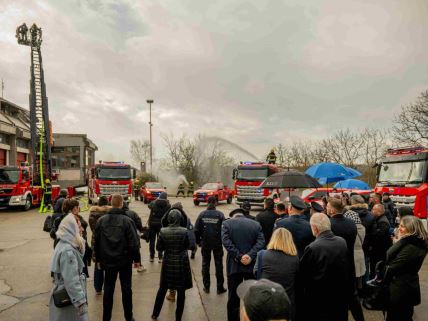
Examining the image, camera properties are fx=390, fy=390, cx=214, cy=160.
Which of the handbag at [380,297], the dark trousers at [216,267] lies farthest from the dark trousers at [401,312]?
the dark trousers at [216,267]

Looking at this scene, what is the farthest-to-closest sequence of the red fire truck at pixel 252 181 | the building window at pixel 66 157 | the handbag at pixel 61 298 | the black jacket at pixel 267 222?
the building window at pixel 66 157
the red fire truck at pixel 252 181
the black jacket at pixel 267 222
the handbag at pixel 61 298

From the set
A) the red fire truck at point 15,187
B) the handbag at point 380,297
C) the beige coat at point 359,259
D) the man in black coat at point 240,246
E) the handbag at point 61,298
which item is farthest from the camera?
the red fire truck at point 15,187

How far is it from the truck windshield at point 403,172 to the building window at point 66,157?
34505mm

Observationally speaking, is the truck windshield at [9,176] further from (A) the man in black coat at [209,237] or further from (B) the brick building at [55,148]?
(A) the man in black coat at [209,237]

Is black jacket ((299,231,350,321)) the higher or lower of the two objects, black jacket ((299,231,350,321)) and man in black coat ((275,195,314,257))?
the lower

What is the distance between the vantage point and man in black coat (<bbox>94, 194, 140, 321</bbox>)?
215 inches

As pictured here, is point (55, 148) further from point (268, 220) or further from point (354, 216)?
point (354, 216)

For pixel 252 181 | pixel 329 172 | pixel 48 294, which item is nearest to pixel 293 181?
pixel 329 172

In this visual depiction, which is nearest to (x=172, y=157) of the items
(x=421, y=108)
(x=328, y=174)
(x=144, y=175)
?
(x=144, y=175)

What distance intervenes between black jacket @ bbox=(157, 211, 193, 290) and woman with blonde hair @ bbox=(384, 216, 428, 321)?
107 inches

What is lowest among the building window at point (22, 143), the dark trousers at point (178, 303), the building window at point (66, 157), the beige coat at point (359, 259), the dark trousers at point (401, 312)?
the dark trousers at point (178, 303)

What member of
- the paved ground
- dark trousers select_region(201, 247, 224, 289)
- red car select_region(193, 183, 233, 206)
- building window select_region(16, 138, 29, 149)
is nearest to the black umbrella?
the paved ground

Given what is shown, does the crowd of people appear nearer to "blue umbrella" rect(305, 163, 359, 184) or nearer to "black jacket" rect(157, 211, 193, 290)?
"black jacket" rect(157, 211, 193, 290)

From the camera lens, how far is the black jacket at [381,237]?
672 cm
